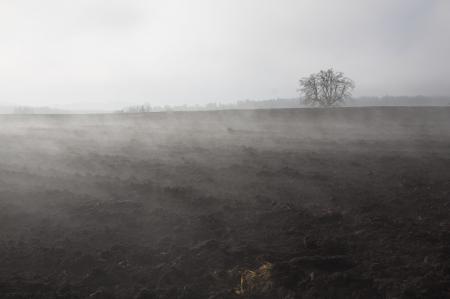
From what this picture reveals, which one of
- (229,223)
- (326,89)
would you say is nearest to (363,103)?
(326,89)

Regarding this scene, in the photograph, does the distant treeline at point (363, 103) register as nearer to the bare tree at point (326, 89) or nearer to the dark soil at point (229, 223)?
the bare tree at point (326, 89)

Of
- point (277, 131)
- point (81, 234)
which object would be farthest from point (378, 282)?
point (277, 131)

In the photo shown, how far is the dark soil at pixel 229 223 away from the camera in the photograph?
4613mm

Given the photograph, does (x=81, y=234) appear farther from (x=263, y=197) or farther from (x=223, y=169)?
(x=223, y=169)

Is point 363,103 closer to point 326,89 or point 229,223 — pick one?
point 326,89

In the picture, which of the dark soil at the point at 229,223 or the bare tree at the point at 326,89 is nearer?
the dark soil at the point at 229,223

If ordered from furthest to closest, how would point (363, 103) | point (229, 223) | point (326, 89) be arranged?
point (363, 103) < point (326, 89) < point (229, 223)

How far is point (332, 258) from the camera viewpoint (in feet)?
16.3

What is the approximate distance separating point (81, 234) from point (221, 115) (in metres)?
Answer: 22.0

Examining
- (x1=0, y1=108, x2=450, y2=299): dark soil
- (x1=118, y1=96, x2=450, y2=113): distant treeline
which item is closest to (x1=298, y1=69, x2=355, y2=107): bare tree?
(x1=118, y1=96, x2=450, y2=113): distant treeline

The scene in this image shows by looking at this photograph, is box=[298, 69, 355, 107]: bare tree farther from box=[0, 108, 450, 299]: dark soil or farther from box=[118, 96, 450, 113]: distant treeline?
box=[0, 108, 450, 299]: dark soil

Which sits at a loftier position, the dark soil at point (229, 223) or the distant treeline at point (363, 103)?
the distant treeline at point (363, 103)

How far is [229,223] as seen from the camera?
6.64 meters

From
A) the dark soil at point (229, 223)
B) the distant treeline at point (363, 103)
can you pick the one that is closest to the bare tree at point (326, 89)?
the distant treeline at point (363, 103)
